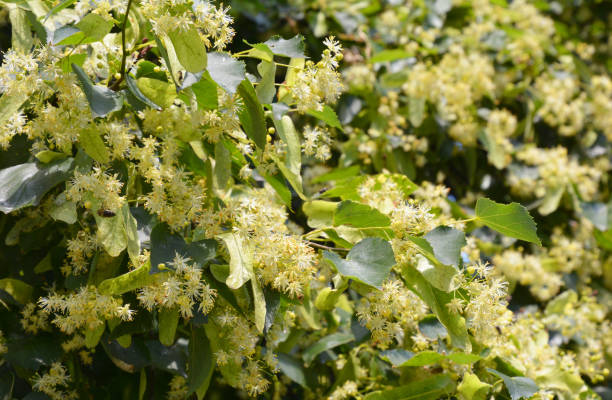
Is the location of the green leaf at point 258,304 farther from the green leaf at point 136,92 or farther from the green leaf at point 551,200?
the green leaf at point 551,200

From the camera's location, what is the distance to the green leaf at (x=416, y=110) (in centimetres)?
234

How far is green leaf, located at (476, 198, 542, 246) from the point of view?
1165 mm

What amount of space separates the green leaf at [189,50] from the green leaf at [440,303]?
0.62m

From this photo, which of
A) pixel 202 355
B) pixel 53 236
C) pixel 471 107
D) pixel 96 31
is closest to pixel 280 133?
pixel 96 31

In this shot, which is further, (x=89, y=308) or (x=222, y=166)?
(x=222, y=166)

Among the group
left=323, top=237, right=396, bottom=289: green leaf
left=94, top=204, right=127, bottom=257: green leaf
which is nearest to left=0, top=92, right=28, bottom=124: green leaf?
left=94, top=204, right=127, bottom=257: green leaf

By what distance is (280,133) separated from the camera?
4.09 ft

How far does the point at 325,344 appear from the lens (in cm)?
168

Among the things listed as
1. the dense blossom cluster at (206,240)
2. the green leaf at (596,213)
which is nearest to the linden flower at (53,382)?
the dense blossom cluster at (206,240)

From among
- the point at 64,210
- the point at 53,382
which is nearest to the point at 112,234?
the point at 64,210

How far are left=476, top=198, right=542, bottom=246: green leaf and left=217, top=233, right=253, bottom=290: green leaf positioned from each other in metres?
0.52

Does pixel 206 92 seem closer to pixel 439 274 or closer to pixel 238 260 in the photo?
pixel 238 260

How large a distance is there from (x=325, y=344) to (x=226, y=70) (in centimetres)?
94

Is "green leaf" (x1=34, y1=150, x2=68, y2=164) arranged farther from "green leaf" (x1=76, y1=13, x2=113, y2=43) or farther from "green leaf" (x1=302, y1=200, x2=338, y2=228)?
"green leaf" (x1=302, y1=200, x2=338, y2=228)
